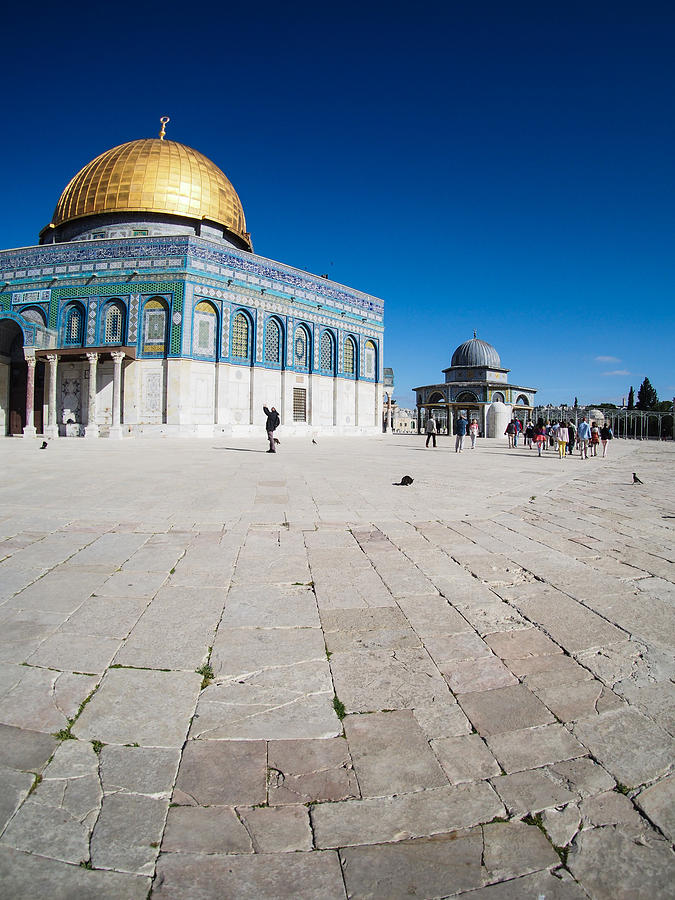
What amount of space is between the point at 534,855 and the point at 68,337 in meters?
29.4

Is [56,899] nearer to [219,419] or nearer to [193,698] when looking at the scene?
[193,698]

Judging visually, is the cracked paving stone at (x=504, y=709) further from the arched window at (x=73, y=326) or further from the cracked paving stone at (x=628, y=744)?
the arched window at (x=73, y=326)

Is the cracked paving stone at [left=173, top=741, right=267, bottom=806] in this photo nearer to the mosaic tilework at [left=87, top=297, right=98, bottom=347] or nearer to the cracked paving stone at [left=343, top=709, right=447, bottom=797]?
the cracked paving stone at [left=343, top=709, right=447, bottom=797]

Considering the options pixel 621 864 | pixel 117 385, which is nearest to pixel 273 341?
pixel 117 385

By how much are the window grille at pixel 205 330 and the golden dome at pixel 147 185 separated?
626cm

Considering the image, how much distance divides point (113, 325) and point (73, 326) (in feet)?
7.51

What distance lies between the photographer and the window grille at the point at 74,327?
2586cm

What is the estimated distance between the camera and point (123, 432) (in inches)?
950

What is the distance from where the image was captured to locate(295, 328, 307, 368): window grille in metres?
29.7

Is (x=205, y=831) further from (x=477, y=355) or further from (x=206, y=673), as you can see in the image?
(x=477, y=355)

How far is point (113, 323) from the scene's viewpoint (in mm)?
25562

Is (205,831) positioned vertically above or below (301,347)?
below

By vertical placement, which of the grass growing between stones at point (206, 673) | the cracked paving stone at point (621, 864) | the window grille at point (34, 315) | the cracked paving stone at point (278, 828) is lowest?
the cracked paving stone at point (621, 864)

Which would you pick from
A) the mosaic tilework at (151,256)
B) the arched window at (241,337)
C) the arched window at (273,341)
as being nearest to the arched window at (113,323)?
the mosaic tilework at (151,256)
